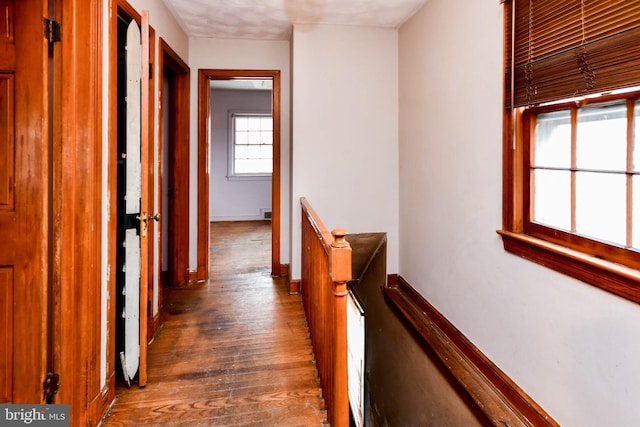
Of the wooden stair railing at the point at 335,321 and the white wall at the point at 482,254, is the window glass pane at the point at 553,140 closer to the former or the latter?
the white wall at the point at 482,254

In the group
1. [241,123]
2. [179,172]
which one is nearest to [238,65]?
[179,172]

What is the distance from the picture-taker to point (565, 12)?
1.66 meters

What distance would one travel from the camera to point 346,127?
353 cm

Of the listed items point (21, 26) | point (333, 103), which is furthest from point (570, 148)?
point (21, 26)

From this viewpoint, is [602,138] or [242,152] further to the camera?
[242,152]

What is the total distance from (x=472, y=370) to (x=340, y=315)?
4.66 feet

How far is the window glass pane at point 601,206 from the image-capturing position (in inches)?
61.5

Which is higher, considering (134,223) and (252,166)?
(252,166)

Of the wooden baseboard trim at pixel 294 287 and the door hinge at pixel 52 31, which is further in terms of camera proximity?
the wooden baseboard trim at pixel 294 287

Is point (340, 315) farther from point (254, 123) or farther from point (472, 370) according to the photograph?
point (254, 123)

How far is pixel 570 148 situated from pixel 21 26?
8.14 feet

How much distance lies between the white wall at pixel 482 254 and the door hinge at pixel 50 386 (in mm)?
2245

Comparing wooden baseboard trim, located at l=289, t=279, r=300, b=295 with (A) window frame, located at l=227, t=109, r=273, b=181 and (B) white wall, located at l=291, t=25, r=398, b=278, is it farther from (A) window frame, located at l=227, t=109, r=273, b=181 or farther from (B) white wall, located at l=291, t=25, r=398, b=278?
(A) window frame, located at l=227, t=109, r=273, b=181

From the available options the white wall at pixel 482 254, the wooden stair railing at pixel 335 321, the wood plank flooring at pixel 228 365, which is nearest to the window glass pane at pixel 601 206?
the white wall at pixel 482 254
